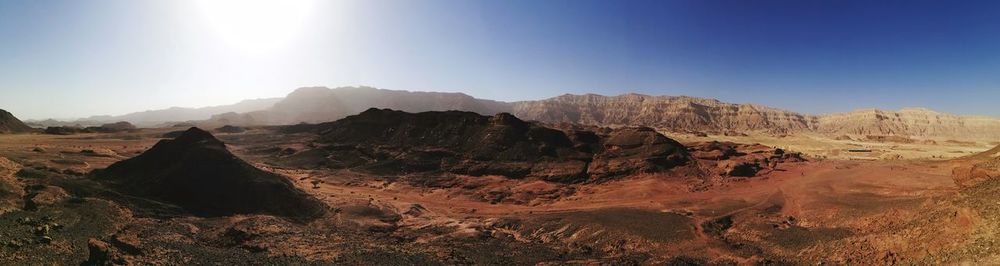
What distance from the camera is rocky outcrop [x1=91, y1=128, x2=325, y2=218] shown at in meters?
32.0

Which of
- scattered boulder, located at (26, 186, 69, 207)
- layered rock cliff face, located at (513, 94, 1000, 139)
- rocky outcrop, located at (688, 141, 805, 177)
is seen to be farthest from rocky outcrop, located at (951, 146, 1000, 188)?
layered rock cliff face, located at (513, 94, 1000, 139)

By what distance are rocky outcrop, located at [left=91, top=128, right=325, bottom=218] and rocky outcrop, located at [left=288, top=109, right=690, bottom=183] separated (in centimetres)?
2097

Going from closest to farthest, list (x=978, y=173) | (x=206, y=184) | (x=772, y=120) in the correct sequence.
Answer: (x=978, y=173) → (x=206, y=184) → (x=772, y=120)

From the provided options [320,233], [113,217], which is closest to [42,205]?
[113,217]

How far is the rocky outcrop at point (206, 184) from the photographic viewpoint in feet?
105

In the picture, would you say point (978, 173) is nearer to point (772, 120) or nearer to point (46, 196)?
point (46, 196)

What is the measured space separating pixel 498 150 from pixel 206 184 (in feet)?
107

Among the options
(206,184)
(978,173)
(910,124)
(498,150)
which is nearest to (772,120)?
(910,124)

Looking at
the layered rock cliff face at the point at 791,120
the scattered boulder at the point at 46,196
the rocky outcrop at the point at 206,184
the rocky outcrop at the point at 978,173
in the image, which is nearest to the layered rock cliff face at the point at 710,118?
the layered rock cliff face at the point at 791,120

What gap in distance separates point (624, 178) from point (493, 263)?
89.8 feet

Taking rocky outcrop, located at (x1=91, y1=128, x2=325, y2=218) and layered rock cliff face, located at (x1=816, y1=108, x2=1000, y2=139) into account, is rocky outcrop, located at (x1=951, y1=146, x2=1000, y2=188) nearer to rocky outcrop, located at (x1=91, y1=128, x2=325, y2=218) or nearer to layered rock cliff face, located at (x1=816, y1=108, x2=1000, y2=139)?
rocky outcrop, located at (x1=91, y1=128, x2=325, y2=218)

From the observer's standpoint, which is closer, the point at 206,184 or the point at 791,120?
the point at 206,184

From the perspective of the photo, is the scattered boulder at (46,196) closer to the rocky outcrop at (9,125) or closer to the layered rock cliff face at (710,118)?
the rocky outcrop at (9,125)

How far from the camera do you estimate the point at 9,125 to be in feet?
279
